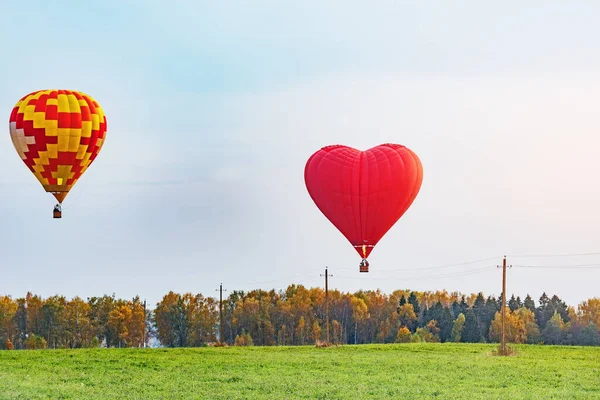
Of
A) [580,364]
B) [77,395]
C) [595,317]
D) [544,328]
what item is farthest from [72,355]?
[595,317]

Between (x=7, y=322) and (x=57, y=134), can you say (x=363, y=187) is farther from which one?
(x=7, y=322)

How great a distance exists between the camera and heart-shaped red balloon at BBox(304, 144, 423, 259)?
4169 centimetres

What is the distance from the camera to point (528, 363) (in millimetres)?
51125

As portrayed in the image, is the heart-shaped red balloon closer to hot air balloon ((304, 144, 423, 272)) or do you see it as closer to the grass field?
hot air balloon ((304, 144, 423, 272))

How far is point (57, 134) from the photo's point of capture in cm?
4566

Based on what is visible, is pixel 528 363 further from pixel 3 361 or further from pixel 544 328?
pixel 544 328

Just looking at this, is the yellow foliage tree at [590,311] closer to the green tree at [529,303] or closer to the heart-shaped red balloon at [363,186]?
the green tree at [529,303]

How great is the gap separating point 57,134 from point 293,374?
662 inches

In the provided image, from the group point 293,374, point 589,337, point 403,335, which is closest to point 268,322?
point 403,335

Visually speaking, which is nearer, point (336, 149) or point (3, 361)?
point (336, 149)

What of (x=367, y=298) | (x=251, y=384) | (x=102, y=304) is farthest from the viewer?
(x=367, y=298)

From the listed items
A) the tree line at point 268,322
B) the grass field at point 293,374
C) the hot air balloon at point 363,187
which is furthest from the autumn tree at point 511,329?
the hot air balloon at point 363,187

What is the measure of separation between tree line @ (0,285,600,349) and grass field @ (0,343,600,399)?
196 ft

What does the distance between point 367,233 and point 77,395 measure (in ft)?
49.0
